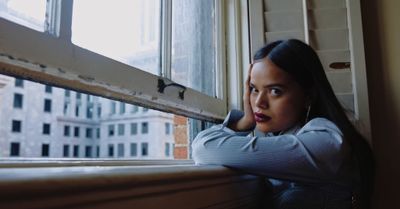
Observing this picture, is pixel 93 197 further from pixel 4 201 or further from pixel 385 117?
pixel 385 117

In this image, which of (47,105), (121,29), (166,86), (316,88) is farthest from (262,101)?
(47,105)

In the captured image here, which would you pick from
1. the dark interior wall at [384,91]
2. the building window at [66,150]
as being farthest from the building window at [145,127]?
the dark interior wall at [384,91]

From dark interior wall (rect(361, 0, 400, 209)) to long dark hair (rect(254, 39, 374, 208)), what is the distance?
319 mm

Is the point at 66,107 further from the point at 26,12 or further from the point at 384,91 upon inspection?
the point at 384,91

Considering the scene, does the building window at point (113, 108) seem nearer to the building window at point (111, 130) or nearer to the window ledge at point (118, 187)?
the building window at point (111, 130)

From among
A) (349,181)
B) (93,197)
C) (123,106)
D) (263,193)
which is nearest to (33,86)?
(123,106)

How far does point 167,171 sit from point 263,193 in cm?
48

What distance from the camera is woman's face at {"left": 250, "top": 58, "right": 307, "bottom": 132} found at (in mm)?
975

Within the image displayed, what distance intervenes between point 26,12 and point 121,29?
0.34 meters

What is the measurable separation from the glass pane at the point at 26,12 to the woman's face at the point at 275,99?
1.82 ft

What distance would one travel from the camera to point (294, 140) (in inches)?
32.0

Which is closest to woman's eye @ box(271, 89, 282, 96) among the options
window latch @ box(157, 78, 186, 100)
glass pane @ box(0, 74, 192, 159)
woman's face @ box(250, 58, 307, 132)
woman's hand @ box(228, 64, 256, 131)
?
woman's face @ box(250, 58, 307, 132)

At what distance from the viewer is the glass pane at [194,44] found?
1.20 meters

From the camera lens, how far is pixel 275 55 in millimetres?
999
